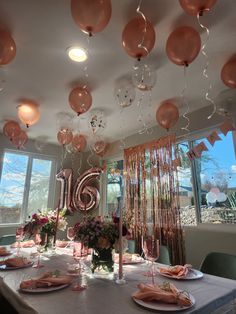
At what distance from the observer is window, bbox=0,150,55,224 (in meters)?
3.85

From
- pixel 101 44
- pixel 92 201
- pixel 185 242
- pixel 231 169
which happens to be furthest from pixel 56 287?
pixel 92 201

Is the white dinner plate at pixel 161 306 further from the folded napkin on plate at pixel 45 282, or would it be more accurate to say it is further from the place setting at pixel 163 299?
the folded napkin on plate at pixel 45 282

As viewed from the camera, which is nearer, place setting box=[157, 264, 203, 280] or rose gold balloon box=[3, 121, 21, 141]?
place setting box=[157, 264, 203, 280]

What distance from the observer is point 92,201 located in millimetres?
4258

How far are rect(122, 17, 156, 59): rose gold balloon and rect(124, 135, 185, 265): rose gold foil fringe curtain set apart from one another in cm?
173

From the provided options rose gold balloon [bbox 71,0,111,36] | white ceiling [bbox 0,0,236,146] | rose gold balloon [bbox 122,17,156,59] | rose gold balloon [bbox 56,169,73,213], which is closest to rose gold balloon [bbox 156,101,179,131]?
white ceiling [bbox 0,0,236,146]

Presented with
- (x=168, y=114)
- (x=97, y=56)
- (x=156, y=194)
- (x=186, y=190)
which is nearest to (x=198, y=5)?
(x=97, y=56)

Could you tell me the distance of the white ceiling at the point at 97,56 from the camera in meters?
1.49

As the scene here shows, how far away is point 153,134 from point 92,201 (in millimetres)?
1854

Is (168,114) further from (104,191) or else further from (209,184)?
(104,191)

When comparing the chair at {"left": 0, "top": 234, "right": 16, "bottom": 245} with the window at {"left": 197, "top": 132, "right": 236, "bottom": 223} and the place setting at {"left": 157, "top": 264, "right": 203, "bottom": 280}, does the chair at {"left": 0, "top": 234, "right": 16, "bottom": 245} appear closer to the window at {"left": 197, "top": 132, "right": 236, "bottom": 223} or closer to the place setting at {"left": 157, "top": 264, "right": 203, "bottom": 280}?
the place setting at {"left": 157, "top": 264, "right": 203, "bottom": 280}

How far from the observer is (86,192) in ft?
14.0

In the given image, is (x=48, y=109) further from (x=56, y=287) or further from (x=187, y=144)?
(x=56, y=287)

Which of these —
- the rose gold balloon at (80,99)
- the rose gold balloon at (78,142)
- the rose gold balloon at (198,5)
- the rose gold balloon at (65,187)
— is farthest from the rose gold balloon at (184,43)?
the rose gold balloon at (65,187)
